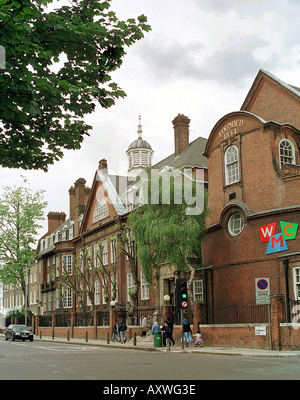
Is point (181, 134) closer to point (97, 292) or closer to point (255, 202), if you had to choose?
point (97, 292)

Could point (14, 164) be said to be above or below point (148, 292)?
above

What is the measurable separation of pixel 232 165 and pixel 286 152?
122 inches

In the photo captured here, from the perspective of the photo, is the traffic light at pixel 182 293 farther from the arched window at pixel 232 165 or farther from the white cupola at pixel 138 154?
the white cupola at pixel 138 154

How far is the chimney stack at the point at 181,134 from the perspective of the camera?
142ft

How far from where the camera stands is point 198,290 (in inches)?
1241

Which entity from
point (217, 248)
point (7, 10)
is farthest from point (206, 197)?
point (7, 10)

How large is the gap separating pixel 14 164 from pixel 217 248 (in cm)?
1888

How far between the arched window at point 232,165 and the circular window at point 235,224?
79.4 inches

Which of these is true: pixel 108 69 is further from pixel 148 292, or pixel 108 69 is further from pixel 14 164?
pixel 148 292

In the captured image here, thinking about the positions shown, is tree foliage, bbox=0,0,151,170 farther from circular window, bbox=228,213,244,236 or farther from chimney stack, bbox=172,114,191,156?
chimney stack, bbox=172,114,191,156

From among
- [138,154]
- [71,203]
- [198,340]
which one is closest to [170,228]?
[198,340]

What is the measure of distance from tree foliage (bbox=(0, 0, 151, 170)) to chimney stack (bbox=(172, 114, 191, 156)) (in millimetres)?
31388

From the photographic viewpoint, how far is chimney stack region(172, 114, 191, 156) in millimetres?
43375
